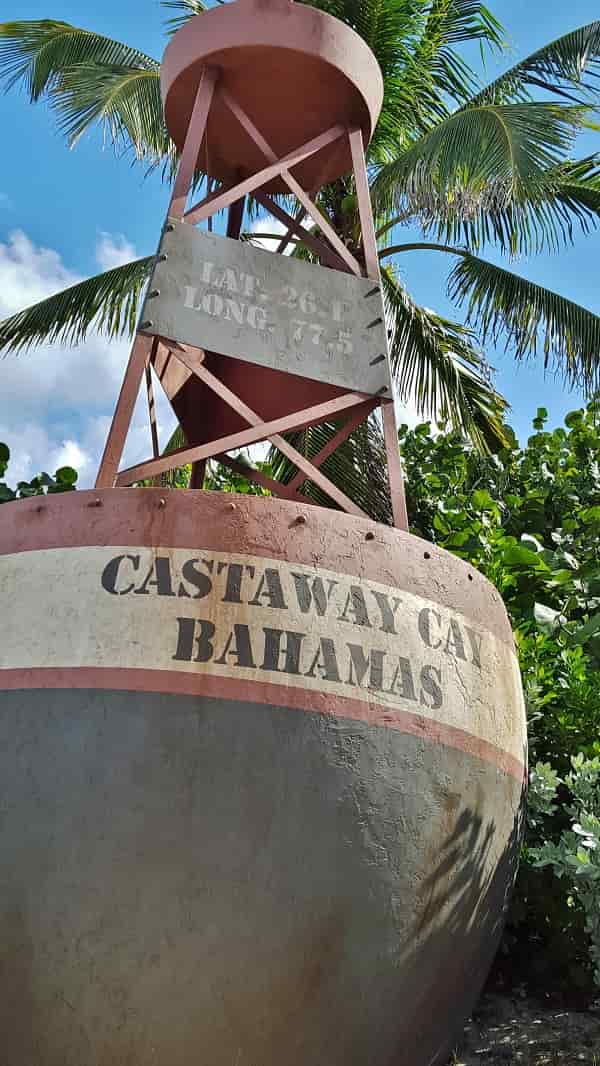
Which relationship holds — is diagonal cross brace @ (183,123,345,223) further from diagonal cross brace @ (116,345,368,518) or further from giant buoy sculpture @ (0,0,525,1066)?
giant buoy sculpture @ (0,0,525,1066)

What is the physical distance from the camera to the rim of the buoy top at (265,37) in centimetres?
578

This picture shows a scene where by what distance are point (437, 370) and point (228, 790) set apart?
9.26m

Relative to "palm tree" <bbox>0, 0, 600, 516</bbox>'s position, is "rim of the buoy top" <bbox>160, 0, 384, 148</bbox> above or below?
below

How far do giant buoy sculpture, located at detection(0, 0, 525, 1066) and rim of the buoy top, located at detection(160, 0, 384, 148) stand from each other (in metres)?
2.62

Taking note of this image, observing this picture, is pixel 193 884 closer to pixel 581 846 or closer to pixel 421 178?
pixel 581 846

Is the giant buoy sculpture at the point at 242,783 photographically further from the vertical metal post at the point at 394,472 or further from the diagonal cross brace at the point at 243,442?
the vertical metal post at the point at 394,472

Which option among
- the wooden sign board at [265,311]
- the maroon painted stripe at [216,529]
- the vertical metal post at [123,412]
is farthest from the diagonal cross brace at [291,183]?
the maroon painted stripe at [216,529]

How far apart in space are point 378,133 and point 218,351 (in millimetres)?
7822

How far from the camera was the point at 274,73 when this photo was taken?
598 centimetres

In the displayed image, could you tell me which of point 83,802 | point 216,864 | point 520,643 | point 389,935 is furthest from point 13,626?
point 520,643

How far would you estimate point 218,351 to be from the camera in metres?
5.15

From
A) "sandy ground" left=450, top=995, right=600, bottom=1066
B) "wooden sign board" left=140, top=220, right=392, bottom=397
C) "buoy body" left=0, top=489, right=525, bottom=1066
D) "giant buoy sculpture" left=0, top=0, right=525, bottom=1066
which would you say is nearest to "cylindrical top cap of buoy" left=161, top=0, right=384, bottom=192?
"wooden sign board" left=140, top=220, right=392, bottom=397

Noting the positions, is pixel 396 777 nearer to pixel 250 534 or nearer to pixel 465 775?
pixel 465 775

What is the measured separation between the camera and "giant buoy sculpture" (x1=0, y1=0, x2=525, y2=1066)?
3.74m
